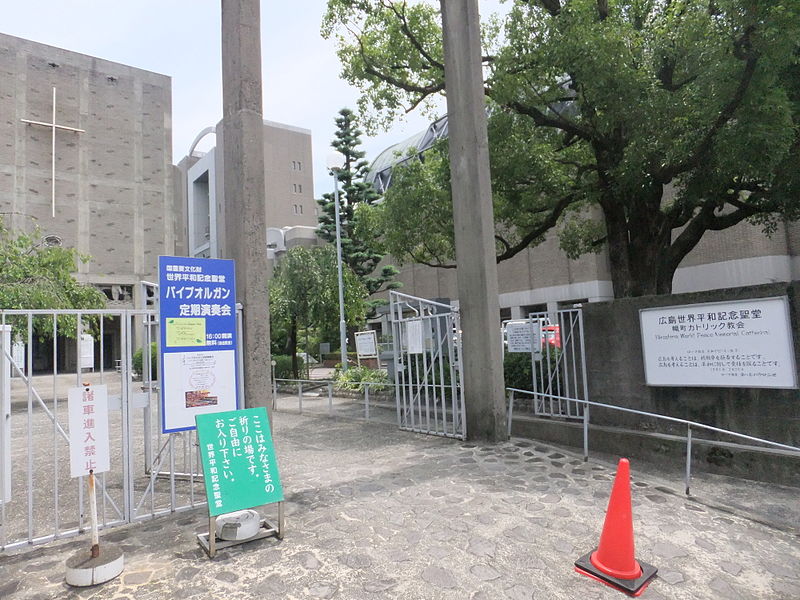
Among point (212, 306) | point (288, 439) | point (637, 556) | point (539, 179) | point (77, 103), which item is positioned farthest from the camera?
point (77, 103)

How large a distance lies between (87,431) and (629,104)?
9.36 meters

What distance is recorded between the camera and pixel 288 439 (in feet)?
33.1

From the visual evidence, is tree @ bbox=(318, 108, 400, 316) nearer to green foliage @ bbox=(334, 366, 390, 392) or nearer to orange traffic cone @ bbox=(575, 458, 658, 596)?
green foliage @ bbox=(334, 366, 390, 392)

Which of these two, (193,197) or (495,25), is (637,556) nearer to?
(495,25)

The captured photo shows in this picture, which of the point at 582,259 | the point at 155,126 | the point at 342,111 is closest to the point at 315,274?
the point at 342,111

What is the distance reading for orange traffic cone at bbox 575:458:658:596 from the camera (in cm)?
395

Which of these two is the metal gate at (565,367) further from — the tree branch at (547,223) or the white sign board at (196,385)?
the white sign board at (196,385)

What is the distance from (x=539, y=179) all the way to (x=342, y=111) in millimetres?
22699

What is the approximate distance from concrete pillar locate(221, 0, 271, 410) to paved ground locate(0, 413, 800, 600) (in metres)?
1.80

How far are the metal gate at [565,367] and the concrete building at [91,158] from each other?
32918 millimetres

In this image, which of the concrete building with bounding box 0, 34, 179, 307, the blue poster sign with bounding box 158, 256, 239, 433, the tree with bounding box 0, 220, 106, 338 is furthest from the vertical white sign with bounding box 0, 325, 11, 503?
the concrete building with bounding box 0, 34, 179, 307

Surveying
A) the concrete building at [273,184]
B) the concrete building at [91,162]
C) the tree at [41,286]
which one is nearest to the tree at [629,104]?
the tree at [41,286]

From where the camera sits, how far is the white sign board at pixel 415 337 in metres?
9.52

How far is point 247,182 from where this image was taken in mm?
6445
